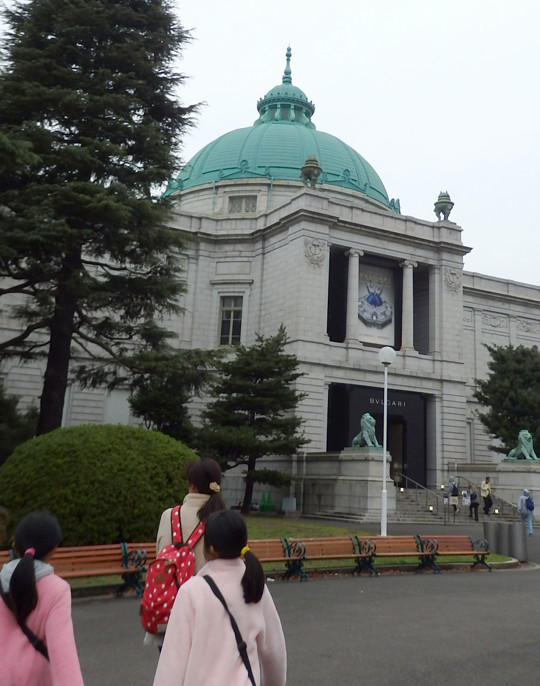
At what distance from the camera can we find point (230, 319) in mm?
38625

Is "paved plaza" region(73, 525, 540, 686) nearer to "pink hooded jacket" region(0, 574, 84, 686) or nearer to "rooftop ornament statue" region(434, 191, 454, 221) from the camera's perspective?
"pink hooded jacket" region(0, 574, 84, 686)

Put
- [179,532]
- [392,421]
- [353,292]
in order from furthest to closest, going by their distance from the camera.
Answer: [392,421] < [353,292] < [179,532]

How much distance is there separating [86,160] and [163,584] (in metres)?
15.6

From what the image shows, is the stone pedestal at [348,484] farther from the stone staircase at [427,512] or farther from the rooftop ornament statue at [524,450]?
the rooftop ornament statue at [524,450]

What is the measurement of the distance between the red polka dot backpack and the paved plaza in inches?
95.4

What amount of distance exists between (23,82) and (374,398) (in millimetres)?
23712

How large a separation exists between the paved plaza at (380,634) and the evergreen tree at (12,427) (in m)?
12.5

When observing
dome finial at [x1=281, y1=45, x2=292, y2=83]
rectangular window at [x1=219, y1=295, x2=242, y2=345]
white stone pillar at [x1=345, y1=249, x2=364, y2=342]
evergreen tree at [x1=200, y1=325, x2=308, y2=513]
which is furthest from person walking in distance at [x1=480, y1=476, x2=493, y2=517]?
dome finial at [x1=281, y1=45, x2=292, y2=83]

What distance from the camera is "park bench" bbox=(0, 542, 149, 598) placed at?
9656 millimetres

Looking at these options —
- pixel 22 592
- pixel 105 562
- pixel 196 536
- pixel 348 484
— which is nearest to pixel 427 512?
pixel 348 484

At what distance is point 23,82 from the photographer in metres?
17.7

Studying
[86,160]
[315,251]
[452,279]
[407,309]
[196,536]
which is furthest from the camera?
[452,279]

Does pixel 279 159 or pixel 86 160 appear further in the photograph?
pixel 279 159

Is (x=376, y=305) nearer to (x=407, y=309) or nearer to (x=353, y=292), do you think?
(x=407, y=309)
